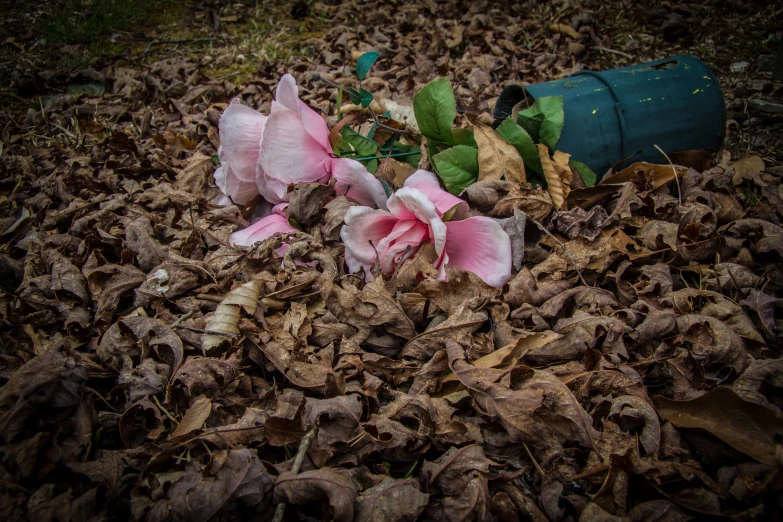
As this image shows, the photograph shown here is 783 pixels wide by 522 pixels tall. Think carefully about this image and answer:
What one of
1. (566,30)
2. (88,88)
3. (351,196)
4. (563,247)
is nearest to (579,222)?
(563,247)

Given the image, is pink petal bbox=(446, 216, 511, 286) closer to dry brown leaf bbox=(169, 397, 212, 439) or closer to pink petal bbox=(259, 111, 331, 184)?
pink petal bbox=(259, 111, 331, 184)

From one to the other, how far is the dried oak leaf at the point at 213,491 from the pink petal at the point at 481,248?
0.82 metres

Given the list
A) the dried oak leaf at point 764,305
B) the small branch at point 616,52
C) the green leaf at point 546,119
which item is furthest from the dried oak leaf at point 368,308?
the small branch at point 616,52

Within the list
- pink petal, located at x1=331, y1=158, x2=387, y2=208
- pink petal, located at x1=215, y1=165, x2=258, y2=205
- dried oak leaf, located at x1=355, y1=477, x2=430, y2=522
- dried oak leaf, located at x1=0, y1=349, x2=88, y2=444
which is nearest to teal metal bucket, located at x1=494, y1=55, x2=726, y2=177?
pink petal, located at x1=331, y1=158, x2=387, y2=208

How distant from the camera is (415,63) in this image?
3.40 meters

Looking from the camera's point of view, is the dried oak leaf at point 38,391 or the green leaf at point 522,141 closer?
the dried oak leaf at point 38,391

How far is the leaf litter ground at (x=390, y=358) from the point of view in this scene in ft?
3.72

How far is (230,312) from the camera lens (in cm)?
150

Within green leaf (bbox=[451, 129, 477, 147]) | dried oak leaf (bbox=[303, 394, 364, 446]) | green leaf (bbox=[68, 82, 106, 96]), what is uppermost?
green leaf (bbox=[451, 129, 477, 147])

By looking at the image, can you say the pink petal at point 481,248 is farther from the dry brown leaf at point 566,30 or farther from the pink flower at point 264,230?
the dry brown leaf at point 566,30

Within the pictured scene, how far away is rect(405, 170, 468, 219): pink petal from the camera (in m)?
1.65

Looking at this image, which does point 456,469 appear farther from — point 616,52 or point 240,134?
point 616,52

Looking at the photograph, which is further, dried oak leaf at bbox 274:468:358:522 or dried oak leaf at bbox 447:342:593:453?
dried oak leaf at bbox 447:342:593:453

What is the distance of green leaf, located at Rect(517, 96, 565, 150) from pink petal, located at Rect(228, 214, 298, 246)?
1.03 m
